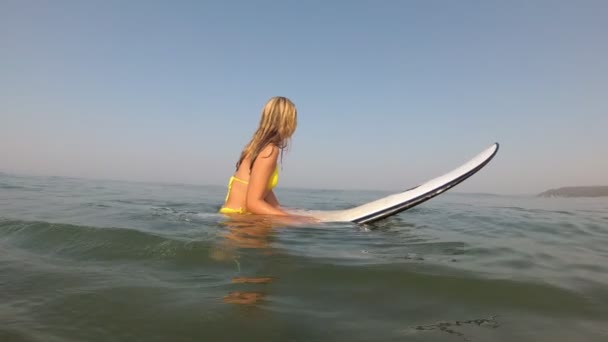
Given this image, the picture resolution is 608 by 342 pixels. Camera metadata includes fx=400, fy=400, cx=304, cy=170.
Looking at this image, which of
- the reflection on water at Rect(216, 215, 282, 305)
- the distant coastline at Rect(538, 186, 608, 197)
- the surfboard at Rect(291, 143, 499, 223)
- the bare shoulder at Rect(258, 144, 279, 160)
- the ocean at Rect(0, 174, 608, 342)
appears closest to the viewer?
the ocean at Rect(0, 174, 608, 342)

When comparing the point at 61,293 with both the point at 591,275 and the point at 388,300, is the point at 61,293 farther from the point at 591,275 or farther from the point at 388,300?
the point at 591,275

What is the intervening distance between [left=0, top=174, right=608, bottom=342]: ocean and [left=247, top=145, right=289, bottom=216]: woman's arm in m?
0.55

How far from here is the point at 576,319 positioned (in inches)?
77.3

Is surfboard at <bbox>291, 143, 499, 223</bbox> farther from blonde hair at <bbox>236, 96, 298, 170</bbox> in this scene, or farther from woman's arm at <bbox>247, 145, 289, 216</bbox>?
blonde hair at <bbox>236, 96, 298, 170</bbox>

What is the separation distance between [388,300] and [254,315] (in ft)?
2.49

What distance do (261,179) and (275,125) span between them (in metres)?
0.67

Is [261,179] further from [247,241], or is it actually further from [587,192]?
[587,192]

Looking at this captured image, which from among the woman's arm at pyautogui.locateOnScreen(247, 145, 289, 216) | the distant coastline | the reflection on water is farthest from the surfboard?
the distant coastline

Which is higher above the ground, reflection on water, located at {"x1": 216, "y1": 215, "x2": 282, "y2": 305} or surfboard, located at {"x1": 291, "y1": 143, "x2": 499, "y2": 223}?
surfboard, located at {"x1": 291, "y1": 143, "x2": 499, "y2": 223}

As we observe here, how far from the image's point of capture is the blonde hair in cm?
473

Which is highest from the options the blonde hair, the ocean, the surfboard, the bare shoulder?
the blonde hair

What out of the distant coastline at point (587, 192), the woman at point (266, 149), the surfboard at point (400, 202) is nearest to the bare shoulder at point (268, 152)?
the woman at point (266, 149)

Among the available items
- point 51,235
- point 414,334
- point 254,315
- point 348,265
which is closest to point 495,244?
point 348,265

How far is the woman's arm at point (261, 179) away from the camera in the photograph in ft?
15.3
